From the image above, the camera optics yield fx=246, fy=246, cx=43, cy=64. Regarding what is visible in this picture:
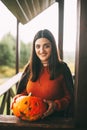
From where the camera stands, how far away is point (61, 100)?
1076 millimetres

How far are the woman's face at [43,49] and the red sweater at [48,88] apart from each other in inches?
2.5

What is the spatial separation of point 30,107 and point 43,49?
0.26 metres

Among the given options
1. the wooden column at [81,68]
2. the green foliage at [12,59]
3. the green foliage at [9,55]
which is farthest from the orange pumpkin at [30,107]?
the green foliage at [9,55]

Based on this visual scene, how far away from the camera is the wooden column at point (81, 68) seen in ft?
2.93

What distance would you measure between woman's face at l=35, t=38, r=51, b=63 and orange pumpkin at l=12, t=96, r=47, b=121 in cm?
20

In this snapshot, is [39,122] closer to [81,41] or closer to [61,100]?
[61,100]

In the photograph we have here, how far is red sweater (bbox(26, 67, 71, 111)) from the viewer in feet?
3.65

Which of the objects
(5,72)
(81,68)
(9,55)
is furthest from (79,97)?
(9,55)

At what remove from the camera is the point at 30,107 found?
974mm

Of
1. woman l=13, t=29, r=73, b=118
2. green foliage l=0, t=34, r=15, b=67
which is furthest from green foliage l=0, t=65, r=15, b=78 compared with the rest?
woman l=13, t=29, r=73, b=118

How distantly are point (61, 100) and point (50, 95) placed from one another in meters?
0.07

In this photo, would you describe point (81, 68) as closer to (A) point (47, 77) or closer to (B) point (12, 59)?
(A) point (47, 77)

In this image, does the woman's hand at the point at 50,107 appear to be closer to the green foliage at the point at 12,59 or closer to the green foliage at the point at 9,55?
the green foliage at the point at 12,59

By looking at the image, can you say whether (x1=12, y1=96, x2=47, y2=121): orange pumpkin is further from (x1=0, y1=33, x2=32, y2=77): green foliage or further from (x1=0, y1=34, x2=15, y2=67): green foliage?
(x1=0, y1=34, x2=15, y2=67): green foliage
